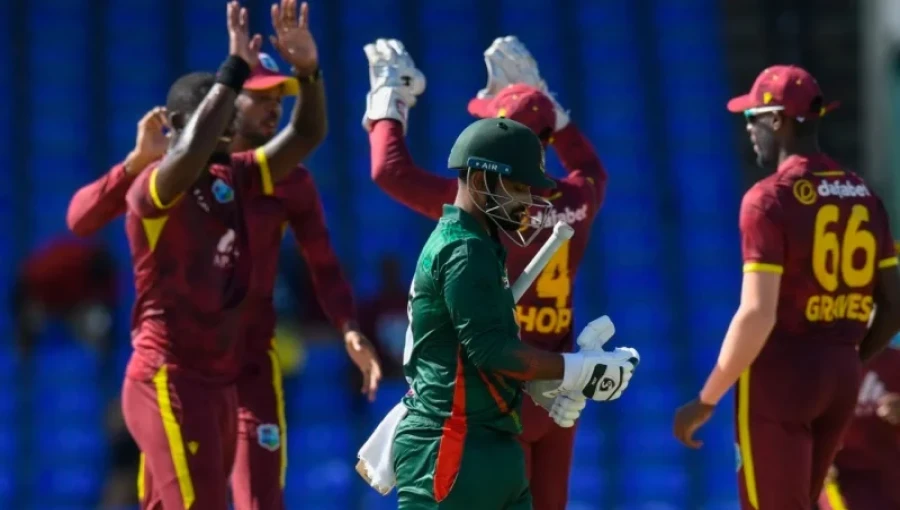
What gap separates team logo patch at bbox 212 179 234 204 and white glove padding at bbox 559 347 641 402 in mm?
1739

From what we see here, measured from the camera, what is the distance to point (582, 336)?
13.9 feet

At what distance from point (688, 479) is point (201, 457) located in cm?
577

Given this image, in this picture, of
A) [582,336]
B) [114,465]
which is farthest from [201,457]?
[114,465]

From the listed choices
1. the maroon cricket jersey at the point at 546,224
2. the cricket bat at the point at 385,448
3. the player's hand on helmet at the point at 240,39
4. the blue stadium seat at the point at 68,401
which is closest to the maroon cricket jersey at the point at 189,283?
the player's hand on helmet at the point at 240,39

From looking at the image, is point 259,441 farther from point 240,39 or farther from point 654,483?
point 654,483

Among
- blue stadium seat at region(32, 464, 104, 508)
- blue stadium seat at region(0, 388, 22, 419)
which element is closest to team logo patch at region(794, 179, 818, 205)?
blue stadium seat at region(32, 464, 104, 508)

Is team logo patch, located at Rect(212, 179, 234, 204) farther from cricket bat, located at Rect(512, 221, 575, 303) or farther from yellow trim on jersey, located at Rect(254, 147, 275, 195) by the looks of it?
cricket bat, located at Rect(512, 221, 575, 303)

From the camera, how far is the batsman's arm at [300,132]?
18.8ft

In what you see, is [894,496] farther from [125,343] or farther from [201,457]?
[125,343]

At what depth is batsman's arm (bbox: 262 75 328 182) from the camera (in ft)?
18.8

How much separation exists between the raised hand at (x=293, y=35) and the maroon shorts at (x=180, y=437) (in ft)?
3.90

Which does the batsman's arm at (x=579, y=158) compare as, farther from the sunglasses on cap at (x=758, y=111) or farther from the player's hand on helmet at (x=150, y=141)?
the player's hand on helmet at (x=150, y=141)

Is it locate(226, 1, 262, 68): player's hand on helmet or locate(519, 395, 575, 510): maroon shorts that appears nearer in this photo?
locate(226, 1, 262, 68): player's hand on helmet

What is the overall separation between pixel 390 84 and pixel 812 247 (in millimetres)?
1625
